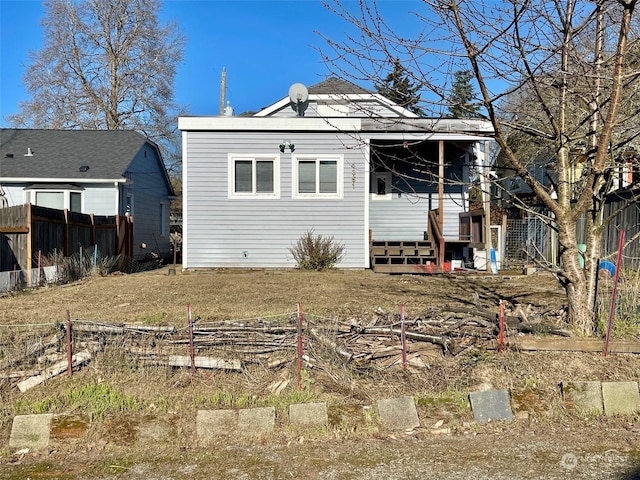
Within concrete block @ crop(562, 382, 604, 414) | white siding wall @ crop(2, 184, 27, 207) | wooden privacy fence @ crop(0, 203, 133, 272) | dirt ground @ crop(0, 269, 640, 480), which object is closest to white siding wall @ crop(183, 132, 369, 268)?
wooden privacy fence @ crop(0, 203, 133, 272)

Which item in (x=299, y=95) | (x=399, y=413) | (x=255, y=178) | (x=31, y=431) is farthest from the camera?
(x=299, y=95)

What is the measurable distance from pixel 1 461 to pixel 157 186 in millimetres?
19617

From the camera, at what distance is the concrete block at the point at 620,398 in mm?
4371

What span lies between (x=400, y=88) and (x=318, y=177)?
26.0 ft

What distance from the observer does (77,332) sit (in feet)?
16.5

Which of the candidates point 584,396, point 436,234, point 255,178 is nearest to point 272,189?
point 255,178

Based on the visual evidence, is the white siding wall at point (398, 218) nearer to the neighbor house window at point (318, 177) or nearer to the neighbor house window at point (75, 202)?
the neighbor house window at point (318, 177)

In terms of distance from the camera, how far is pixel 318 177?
13445 mm

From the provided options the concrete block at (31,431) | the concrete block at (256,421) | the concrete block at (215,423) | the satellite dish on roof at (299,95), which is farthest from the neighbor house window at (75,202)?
the concrete block at (256,421)

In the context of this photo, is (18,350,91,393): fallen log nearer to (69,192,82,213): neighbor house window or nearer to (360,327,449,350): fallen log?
(360,327,449,350): fallen log

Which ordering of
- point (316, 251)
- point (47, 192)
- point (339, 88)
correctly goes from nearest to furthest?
point (339, 88) → point (316, 251) → point (47, 192)

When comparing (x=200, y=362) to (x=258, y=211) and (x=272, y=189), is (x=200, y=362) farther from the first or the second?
(x=272, y=189)

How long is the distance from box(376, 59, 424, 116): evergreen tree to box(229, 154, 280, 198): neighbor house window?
795cm

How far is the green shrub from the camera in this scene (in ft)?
42.9
